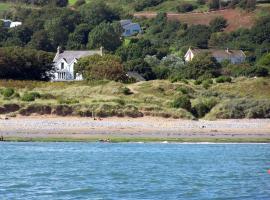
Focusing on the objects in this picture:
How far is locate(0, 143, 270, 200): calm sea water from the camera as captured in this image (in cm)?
2989

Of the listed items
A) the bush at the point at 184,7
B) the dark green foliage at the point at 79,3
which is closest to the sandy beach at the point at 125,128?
the bush at the point at 184,7

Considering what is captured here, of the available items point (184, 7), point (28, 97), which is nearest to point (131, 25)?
point (184, 7)

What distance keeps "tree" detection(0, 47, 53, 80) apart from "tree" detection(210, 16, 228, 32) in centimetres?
4283

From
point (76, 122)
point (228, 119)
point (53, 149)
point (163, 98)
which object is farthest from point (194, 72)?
point (53, 149)

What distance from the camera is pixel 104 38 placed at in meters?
94.4

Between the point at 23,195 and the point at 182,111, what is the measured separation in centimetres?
2171

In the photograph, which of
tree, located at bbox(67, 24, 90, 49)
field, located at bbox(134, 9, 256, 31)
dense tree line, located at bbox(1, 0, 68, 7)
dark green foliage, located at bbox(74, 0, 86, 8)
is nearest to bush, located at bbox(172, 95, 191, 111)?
tree, located at bbox(67, 24, 90, 49)

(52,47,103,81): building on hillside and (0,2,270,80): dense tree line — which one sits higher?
(0,2,270,80): dense tree line

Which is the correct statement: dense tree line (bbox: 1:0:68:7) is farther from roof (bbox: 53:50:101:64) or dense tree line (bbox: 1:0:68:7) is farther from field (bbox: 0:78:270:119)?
field (bbox: 0:78:270:119)

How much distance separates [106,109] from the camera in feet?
159

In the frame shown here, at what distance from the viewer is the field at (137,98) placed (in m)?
48.6

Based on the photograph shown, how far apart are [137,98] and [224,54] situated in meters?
Answer: 39.3

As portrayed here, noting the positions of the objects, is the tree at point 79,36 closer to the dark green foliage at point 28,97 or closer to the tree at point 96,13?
the tree at point 96,13

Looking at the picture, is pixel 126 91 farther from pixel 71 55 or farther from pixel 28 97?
pixel 71 55
